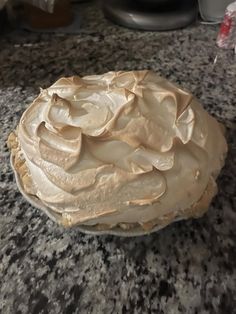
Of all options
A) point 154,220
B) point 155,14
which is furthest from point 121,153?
point 155,14

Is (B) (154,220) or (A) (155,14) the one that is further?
(A) (155,14)

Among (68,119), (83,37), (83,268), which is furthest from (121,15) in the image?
(83,268)

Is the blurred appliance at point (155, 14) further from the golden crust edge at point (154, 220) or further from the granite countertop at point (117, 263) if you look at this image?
the golden crust edge at point (154, 220)

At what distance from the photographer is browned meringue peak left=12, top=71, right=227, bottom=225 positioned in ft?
→ 1.67

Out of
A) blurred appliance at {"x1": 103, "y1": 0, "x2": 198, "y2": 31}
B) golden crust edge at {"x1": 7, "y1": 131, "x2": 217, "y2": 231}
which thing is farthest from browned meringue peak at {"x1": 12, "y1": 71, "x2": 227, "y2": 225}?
blurred appliance at {"x1": 103, "y1": 0, "x2": 198, "y2": 31}

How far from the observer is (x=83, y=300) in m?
0.52

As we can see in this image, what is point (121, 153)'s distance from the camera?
1.73 ft

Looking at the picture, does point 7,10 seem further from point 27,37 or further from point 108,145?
point 108,145

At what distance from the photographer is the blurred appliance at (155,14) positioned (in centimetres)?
104

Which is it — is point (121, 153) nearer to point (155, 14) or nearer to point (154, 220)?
point (154, 220)

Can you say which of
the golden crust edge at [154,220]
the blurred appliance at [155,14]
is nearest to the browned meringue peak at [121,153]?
the golden crust edge at [154,220]

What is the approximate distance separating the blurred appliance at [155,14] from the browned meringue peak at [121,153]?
0.50 m

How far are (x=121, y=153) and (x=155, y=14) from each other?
0.63 m

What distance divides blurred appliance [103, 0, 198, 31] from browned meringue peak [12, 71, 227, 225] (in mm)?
502
